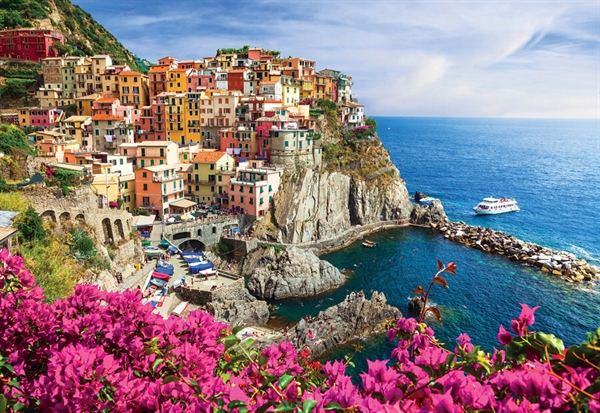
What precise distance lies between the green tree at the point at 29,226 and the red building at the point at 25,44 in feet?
199

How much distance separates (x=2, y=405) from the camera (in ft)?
13.2

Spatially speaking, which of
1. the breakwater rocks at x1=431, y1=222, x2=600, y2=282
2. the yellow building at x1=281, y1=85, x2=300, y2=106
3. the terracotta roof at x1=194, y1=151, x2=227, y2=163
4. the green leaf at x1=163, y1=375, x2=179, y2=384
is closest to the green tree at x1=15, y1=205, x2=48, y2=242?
the green leaf at x1=163, y1=375, x2=179, y2=384

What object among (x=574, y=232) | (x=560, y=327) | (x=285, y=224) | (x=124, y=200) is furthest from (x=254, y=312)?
(x=574, y=232)

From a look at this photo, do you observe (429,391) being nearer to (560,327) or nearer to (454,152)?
(560,327)

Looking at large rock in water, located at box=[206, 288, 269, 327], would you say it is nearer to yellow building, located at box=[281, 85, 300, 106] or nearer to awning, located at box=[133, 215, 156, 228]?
awning, located at box=[133, 215, 156, 228]

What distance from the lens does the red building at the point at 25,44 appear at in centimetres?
7150

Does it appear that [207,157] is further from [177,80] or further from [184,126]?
[177,80]

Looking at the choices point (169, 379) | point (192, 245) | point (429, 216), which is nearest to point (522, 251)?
point (429, 216)

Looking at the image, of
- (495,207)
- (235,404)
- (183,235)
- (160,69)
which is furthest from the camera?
(495,207)

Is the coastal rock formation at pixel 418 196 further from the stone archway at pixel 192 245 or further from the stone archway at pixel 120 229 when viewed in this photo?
the stone archway at pixel 120 229

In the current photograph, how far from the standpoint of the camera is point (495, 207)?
236ft

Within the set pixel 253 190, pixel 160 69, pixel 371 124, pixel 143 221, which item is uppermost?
pixel 160 69

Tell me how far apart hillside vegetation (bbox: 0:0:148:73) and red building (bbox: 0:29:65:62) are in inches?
113

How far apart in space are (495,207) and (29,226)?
6756cm
